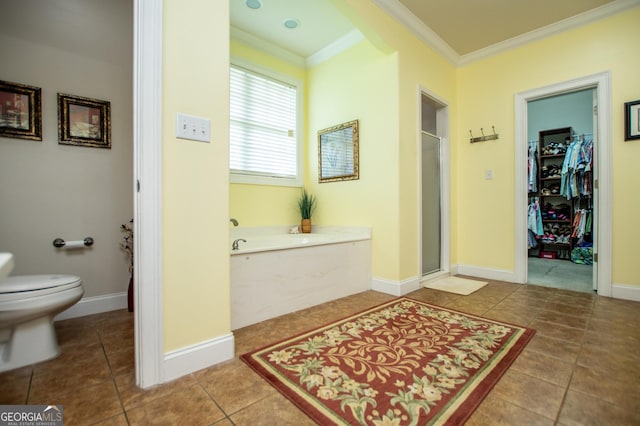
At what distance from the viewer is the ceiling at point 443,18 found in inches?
99.5

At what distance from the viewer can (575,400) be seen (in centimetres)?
114

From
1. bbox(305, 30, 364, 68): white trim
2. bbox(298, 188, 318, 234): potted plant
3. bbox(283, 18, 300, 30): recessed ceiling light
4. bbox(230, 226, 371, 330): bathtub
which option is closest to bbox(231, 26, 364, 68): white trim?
bbox(305, 30, 364, 68): white trim

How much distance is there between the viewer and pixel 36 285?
1440 millimetres

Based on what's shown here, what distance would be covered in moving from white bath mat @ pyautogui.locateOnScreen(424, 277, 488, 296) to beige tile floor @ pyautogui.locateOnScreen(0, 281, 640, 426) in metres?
0.74

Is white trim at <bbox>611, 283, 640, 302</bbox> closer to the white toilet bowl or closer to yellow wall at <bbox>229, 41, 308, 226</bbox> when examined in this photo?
yellow wall at <bbox>229, 41, 308, 226</bbox>

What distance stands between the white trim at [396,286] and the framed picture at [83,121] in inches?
105

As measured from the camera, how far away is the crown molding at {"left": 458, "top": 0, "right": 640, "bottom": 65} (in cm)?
248

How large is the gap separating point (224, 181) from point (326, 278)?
1350 millimetres

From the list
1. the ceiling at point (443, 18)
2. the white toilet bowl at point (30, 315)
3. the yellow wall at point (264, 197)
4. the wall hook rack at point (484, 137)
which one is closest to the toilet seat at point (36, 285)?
the white toilet bowl at point (30, 315)

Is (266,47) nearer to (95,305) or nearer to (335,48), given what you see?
(335,48)

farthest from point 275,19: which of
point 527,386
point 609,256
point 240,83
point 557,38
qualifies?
point 609,256

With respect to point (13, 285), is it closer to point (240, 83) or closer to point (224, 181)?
point (224, 181)

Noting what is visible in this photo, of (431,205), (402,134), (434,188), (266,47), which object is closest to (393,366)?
(402,134)

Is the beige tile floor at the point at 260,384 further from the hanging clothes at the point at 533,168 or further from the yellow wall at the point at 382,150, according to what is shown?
the hanging clothes at the point at 533,168
